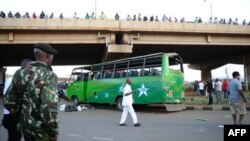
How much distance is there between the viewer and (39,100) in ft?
10.9

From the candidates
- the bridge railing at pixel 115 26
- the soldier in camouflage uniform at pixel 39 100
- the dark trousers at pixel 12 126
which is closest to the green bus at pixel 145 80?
the dark trousers at pixel 12 126

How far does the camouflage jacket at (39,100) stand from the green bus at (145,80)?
12812 mm

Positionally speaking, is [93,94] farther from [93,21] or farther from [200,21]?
[200,21]

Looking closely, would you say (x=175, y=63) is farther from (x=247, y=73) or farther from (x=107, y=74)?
(x=247, y=73)

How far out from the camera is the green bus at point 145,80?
1616 cm

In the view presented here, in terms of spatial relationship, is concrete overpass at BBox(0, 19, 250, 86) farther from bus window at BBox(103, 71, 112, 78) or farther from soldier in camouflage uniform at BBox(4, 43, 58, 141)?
soldier in camouflage uniform at BBox(4, 43, 58, 141)

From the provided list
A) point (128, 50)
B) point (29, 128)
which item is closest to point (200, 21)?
point (128, 50)

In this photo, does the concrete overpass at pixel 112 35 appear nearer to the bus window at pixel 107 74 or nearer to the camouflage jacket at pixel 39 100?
the bus window at pixel 107 74

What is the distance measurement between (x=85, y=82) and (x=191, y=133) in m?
13.3

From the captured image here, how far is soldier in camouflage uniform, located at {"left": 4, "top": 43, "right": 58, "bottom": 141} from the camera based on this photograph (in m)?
3.28

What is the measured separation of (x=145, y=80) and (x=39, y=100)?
44.9 ft

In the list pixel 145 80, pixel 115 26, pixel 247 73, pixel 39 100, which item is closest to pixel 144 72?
pixel 145 80

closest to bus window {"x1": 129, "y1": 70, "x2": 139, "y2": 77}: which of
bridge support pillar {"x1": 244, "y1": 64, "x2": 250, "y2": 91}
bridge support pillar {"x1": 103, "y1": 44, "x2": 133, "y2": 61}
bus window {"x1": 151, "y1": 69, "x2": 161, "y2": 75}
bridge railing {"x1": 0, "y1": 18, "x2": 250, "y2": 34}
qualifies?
bus window {"x1": 151, "y1": 69, "x2": 161, "y2": 75}

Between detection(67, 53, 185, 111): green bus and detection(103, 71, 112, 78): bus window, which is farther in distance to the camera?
detection(103, 71, 112, 78): bus window
